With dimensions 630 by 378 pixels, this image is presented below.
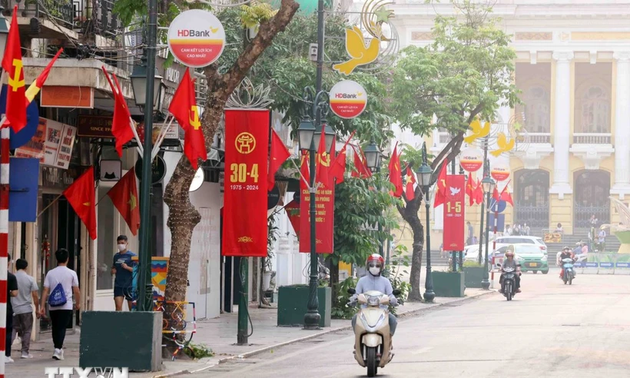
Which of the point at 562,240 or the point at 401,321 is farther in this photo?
the point at 562,240

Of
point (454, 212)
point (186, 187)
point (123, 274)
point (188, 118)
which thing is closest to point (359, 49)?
point (123, 274)

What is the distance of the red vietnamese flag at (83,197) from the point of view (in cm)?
2152

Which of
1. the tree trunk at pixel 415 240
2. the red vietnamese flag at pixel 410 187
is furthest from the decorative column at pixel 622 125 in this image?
the red vietnamese flag at pixel 410 187

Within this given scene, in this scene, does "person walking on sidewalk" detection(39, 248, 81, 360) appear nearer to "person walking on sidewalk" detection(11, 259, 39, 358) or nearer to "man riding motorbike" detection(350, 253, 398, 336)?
"person walking on sidewalk" detection(11, 259, 39, 358)

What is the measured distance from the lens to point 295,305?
2848cm

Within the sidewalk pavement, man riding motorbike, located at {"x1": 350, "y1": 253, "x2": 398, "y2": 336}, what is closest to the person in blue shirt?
the sidewalk pavement

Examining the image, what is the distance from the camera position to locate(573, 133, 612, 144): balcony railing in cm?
8375

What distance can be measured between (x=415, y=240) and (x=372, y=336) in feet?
75.9

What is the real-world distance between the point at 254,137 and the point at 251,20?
6.65 ft

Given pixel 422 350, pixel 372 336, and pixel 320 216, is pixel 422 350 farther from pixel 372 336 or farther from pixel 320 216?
pixel 320 216

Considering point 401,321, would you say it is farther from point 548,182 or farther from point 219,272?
point 548,182

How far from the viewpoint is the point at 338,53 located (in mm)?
33156

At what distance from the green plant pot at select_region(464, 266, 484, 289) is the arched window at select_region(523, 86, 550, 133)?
36.5 meters

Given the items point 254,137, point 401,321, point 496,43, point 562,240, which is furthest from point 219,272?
point 562,240
